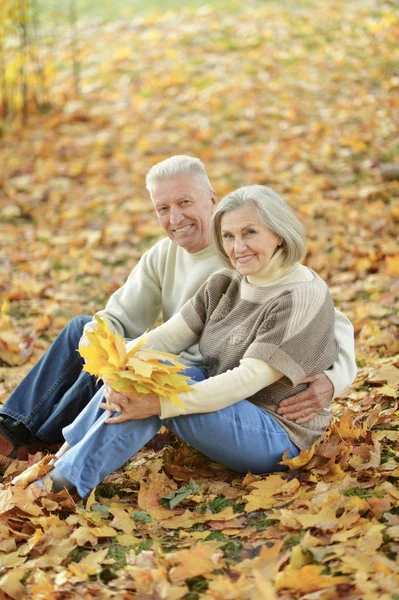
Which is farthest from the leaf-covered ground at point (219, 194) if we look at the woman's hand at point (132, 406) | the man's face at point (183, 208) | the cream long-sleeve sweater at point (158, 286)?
the man's face at point (183, 208)

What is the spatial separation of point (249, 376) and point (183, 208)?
3.02ft

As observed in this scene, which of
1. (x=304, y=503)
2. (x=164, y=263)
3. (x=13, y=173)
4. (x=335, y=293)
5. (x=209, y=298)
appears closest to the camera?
(x=304, y=503)

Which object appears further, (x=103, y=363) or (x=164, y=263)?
(x=164, y=263)

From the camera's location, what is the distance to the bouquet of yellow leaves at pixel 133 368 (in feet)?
8.33

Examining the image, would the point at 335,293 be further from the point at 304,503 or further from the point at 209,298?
the point at 304,503

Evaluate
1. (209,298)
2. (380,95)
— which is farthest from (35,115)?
(209,298)

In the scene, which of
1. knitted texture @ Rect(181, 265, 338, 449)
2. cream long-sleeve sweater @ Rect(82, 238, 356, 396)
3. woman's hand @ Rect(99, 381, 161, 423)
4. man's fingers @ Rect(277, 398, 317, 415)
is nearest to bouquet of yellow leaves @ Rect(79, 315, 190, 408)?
woman's hand @ Rect(99, 381, 161, 423)

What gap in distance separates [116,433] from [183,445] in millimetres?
535

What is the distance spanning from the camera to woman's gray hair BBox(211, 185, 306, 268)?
264 centimetres

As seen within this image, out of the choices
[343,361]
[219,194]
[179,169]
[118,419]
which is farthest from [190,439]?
[219,194]

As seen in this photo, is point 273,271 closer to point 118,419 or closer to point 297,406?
point 297,406

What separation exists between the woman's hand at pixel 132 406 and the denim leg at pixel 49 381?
2.26 ft

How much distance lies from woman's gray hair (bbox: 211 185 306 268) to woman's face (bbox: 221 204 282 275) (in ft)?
0.06

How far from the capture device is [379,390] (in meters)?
3.46
